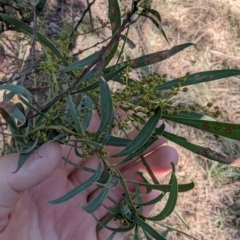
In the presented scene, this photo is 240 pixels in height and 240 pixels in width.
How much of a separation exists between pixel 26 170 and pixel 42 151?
7 cm

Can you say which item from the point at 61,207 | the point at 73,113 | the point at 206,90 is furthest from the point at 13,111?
the point at 206,90

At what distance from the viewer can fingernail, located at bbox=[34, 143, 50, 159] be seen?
659 mm

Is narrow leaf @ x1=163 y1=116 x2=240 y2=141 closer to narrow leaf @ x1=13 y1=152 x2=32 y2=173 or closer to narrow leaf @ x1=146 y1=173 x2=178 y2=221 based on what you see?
narrow leaf @ x1=146 y1=173 x2=178 y2=221

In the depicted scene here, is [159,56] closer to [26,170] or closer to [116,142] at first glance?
[116,142]

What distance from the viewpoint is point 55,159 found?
0.70 m

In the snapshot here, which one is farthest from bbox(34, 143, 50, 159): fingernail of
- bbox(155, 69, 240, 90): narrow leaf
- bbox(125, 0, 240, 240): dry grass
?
bbox(125, 0, 240, 240): dry grass

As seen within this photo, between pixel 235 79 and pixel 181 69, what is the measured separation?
26 centimetres

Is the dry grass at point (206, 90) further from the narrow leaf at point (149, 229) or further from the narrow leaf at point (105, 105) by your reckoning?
the narrow leaf at point (105, 105)

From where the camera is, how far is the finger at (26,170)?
0.68 meters

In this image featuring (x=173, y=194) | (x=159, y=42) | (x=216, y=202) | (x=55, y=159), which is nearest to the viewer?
(x=173, y=194)

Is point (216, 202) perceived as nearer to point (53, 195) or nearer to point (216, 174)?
point (216, 174)

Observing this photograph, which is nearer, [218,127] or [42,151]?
[218,127]

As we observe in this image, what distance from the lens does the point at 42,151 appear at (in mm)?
670

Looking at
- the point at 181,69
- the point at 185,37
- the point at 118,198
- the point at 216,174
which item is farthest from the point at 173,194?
the point at 185,37
